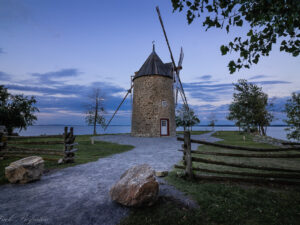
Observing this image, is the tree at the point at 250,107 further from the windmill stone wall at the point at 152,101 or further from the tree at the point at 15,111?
the tree at the point at 15,111

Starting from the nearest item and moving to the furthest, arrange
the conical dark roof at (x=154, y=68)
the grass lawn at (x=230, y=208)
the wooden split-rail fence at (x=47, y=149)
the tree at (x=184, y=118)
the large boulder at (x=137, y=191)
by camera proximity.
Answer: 1. the grass lawn at (x=230, y=208)
2. the large boulder at (x=137, y=191)
3. the wooden split-rail fence at (x=47, y=149)
4. the conical dark roof at (x=154, y=68)
5. the tree at (x=184, y=118)

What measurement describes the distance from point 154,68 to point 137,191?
2208cm

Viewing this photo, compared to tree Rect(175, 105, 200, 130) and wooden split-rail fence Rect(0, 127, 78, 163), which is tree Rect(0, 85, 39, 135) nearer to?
wooden split-rail fence Rect(0, 127, 78, 163)

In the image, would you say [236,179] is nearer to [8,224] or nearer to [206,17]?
[206,17]

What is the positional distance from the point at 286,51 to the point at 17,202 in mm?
7360

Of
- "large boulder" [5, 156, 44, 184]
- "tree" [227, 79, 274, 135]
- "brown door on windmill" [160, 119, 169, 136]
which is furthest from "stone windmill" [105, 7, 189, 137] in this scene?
"large boulder" [5, 156, 44, 184]

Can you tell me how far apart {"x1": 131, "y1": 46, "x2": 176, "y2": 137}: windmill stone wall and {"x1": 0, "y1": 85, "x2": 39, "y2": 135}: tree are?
17.2 metres

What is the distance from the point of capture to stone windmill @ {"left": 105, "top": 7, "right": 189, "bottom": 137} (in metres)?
23.2

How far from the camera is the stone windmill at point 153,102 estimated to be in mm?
23188

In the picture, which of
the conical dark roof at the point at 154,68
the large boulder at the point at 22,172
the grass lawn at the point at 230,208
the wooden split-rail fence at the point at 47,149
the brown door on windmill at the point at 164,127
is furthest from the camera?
the conical dark roof at the point at 154,68

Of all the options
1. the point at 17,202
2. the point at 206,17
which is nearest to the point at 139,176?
the point at 17,202

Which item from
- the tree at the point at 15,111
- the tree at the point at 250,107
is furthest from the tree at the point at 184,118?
the tree at the point at 15,111

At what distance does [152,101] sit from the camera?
76.3 feet

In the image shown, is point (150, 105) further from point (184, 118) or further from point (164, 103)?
point (184, 118)
